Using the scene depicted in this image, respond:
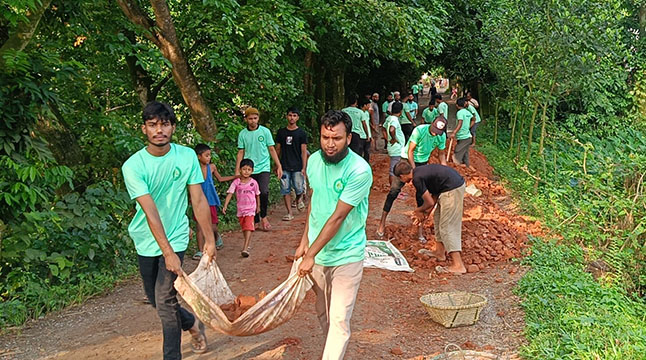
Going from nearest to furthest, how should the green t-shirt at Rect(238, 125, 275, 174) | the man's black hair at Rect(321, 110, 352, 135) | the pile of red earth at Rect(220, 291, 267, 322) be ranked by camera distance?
the man's black hair at Rect(321, 110, 352, 135) → the pile of red earth at Rect(220, 291, 267, 322) → the green t-shirt at Rect(238, 125, 275, 174)

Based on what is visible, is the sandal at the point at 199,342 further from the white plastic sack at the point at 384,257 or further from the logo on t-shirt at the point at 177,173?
the white plastic sack at the point at 384,257

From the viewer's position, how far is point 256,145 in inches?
319

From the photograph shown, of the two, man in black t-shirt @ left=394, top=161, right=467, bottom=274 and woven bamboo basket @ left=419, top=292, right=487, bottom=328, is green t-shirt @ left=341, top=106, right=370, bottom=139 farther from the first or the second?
woven bamboo basket @ left=419, top=292, right=487, bottom=328

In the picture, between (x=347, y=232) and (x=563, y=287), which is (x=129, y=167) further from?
(x=563, y=287)

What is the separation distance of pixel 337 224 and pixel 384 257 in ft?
12.3

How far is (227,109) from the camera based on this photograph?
35.6 feet

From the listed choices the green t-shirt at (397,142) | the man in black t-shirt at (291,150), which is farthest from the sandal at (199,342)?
the green t-shirt at (397,142)

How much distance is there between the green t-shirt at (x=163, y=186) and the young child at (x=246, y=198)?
3376mm

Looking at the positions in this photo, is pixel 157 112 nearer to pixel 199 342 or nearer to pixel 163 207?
pixel 163 207

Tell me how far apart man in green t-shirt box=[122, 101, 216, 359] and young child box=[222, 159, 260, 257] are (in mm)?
Answer: 3345

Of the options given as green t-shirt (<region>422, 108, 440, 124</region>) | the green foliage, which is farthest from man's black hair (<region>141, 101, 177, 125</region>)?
green t-shirt (<region>422, 108, 440, 124</region>)

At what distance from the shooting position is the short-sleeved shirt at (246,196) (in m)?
7.36

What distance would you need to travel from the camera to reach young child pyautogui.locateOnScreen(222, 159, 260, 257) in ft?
24.2

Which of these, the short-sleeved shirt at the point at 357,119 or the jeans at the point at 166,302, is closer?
the jeans at the point at 166,302
